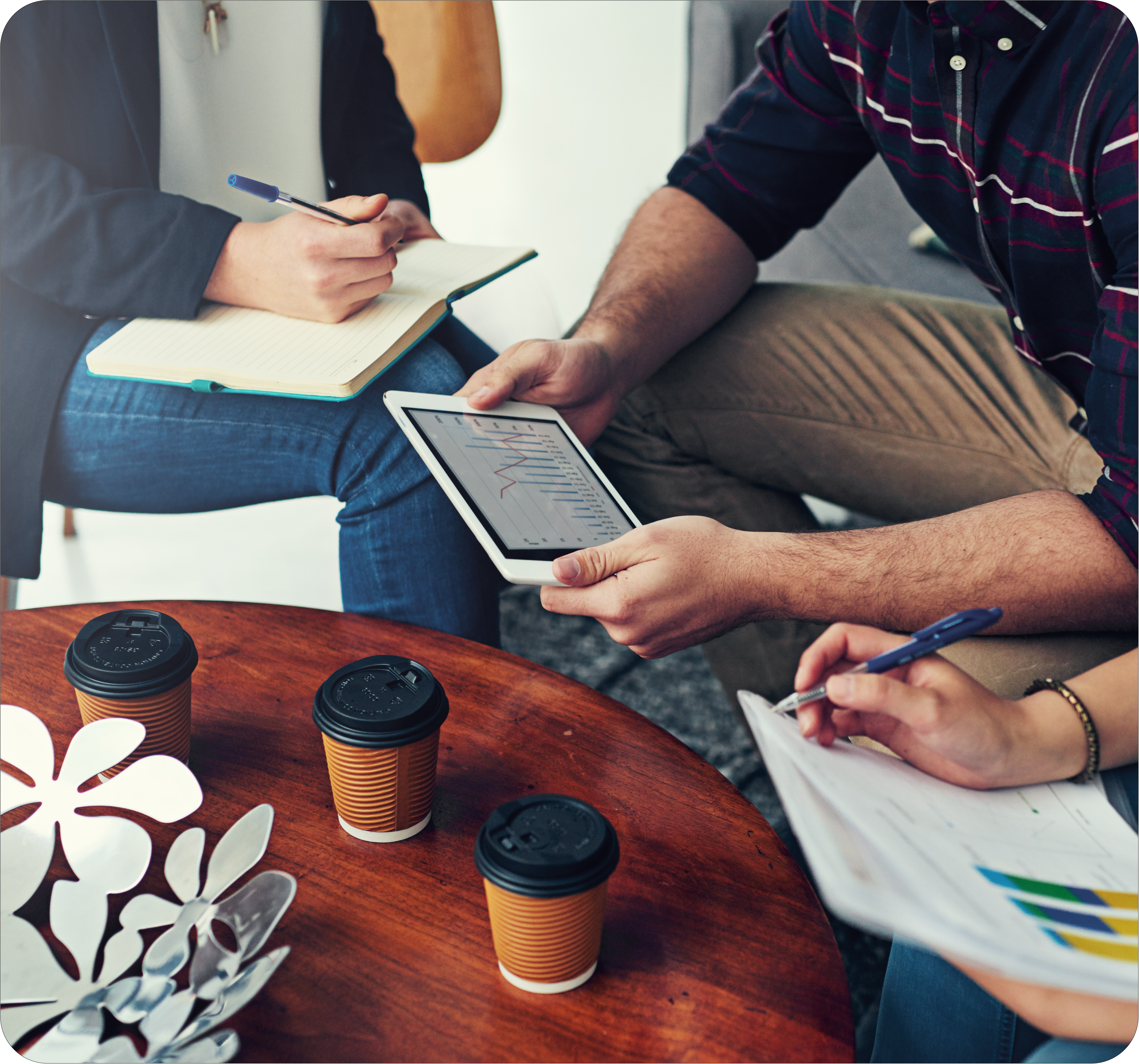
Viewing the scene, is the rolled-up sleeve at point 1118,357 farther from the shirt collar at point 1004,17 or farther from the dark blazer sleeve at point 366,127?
the dark blazer sleeve at point 366,127

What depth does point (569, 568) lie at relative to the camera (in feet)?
2.42

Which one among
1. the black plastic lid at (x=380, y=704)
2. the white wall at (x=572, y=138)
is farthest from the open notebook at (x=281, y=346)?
the white wall at (x=572, y=138)

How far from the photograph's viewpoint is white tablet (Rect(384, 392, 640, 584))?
0.76 metres

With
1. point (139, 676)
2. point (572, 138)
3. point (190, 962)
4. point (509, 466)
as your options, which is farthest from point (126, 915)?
point (572, 138)

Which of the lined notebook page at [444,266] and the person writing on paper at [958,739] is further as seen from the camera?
the lined notebook page at [444,266]

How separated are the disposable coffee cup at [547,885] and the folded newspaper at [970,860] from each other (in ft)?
0.32

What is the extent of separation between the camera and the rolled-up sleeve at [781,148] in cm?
115

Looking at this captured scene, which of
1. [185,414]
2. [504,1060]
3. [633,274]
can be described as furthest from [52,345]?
[504,1060]

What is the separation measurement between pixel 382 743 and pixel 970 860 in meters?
0.31

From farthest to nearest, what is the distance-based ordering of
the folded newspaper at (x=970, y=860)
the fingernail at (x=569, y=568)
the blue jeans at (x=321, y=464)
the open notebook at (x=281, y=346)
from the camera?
the blue jeans at (x=321, y=464) → the open notebook at (x=281, y=346) → the fingernail at (x=569, y=568) → the folded newspaper at (x=970, y=860)

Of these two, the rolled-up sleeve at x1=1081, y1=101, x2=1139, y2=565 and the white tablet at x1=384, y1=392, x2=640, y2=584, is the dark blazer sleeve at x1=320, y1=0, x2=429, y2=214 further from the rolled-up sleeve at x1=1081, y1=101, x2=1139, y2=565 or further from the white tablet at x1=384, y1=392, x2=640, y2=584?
the rolled-up sleeve at x1=1081, y1=101, x2=1139, y2=565

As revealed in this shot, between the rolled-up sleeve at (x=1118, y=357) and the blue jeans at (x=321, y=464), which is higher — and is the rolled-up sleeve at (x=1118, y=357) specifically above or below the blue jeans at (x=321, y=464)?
above

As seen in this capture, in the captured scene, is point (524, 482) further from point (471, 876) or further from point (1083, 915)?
point (1083, 915)

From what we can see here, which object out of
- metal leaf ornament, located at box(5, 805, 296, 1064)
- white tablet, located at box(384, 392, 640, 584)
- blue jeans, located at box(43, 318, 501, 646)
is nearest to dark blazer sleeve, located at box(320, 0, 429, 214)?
blue jeans, located at box(43, 318, 501, 646)
